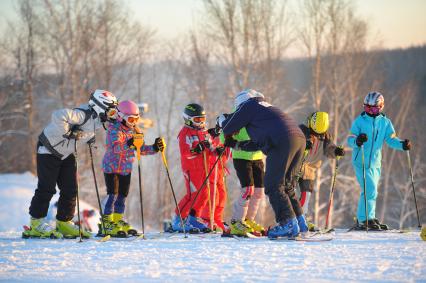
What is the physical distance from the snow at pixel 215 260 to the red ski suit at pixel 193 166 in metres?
1.32

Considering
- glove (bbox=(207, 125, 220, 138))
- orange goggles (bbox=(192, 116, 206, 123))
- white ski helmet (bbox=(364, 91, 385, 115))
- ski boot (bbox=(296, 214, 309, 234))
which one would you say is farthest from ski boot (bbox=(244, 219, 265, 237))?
white ski helmet (bbox=(364, 91, 385, 115))

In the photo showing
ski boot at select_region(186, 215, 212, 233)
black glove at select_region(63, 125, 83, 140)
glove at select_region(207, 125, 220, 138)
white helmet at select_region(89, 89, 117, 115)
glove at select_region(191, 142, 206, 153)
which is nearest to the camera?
black glove at select_region(63, 125, 83, 140)

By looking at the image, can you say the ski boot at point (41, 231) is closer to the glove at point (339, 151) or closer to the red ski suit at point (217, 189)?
the red ski suit at point (217, 189)

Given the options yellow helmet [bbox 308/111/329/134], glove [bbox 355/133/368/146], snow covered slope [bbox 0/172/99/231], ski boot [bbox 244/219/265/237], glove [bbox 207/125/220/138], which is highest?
yellow helmet [bbox 308/111/329/134]

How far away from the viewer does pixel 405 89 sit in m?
33.9

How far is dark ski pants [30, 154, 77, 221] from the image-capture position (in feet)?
26.0

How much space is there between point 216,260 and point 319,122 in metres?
3.38

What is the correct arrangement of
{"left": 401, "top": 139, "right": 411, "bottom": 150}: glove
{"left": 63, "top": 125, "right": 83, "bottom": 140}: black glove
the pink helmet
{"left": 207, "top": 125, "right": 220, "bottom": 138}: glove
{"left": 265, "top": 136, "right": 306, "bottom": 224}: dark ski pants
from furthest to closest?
{"left": 401, "top": 139, "right": 411, "bottom": 150}: glove
{"left": 207, "top": 125, "right": 220, "bottom": 138}: glove
the pink helmet
{"left": 63, "top": 125, "right": 83, "bottom": 140}: black glove
{"left": 265, "top": 136, "right": 306, "bottom": 224}: dark ski pants

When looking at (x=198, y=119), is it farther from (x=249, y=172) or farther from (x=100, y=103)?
(x=100, y=103)

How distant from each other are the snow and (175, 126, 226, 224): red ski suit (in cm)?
132

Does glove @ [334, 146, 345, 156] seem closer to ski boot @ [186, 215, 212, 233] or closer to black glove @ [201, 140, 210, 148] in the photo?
black glove @ [201, 140, 210, 148]

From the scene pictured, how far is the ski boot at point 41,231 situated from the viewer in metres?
7.89

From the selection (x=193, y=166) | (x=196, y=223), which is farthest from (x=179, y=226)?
(x=193, y=166)

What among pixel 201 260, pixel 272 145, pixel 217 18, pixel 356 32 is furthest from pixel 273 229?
pixel 356 32
